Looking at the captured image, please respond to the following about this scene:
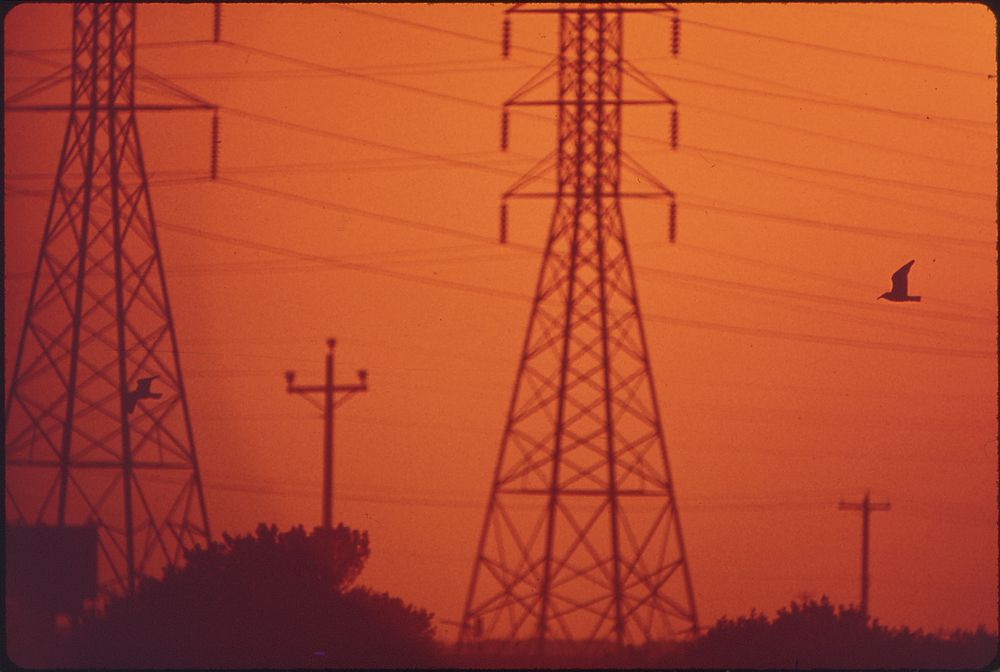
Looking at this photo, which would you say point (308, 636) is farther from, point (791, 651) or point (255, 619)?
point (791, 651)

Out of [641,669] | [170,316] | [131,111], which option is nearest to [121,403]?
[170,316]

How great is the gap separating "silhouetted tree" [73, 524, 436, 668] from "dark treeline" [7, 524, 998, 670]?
0.13ft

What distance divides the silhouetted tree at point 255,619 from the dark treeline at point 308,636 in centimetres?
4

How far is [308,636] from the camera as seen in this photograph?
56.9m

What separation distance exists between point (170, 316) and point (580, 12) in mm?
11451

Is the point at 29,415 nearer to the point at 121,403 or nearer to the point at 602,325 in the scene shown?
the point at 121,403

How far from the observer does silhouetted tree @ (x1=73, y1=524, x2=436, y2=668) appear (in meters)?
54.2

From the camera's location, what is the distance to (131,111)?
58.2m

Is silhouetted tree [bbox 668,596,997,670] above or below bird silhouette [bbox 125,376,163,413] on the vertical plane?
below

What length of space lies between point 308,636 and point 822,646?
11908mm

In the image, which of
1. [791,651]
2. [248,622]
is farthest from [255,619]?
[791,651]

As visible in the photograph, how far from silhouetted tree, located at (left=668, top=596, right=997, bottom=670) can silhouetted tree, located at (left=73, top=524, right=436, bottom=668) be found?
6328mm

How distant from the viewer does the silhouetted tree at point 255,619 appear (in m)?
54.2

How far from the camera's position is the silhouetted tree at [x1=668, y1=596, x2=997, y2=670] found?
192 feet
